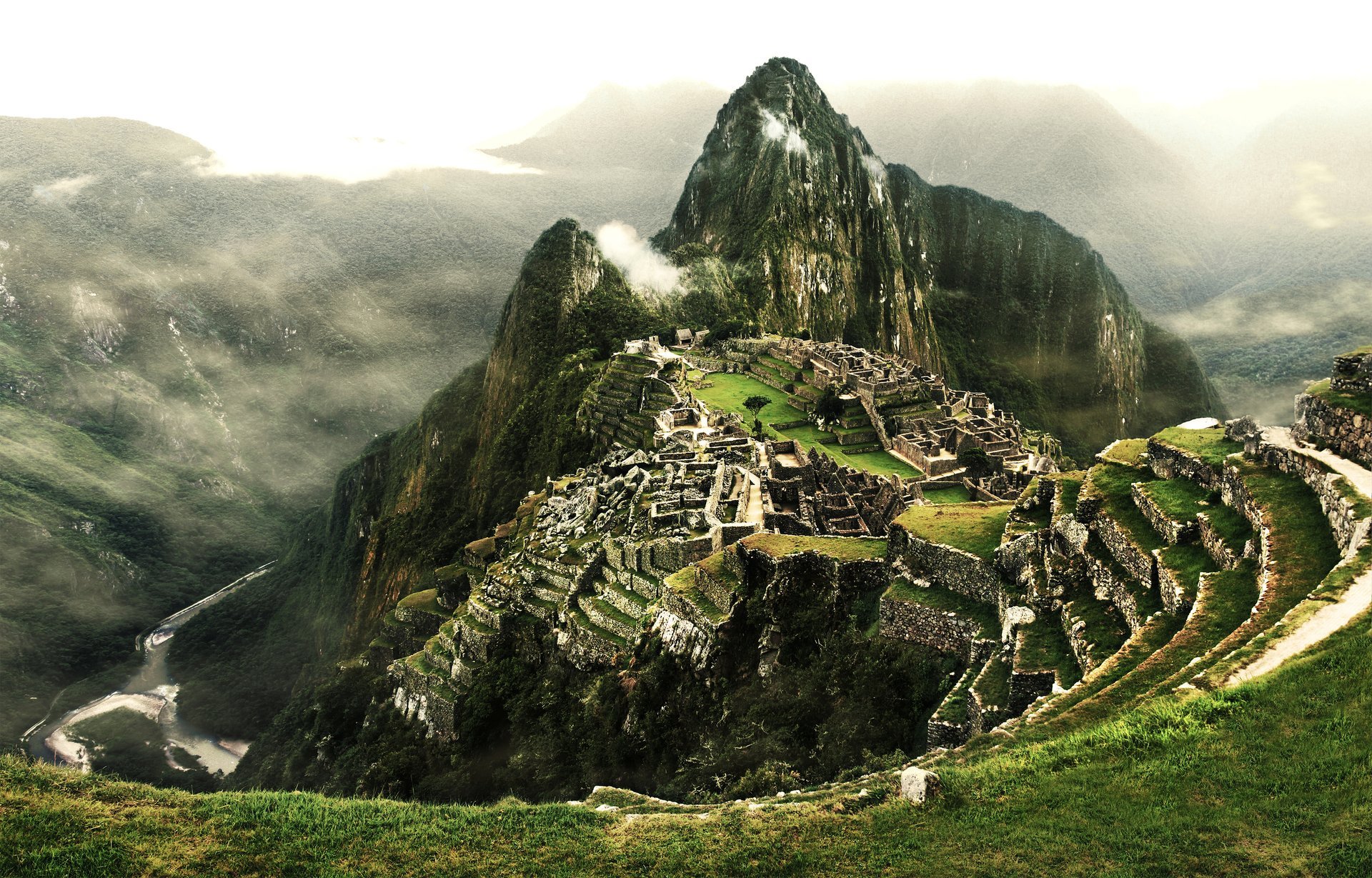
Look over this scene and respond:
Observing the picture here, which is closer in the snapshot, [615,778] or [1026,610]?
[1026,610]

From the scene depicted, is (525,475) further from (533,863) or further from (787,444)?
(533,863)

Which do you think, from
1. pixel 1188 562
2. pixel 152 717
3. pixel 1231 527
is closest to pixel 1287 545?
pixel 1188 562

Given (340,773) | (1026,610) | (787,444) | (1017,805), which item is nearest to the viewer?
(1017,805)

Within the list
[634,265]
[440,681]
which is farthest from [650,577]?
[634,265]

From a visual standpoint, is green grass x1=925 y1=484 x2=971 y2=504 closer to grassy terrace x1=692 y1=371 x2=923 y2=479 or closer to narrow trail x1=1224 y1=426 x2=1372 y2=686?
grassy terrace x1=692 y1=371 x2=923 y2=479

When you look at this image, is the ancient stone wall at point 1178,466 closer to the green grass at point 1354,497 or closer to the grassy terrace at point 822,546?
the green grass at point 1354,497

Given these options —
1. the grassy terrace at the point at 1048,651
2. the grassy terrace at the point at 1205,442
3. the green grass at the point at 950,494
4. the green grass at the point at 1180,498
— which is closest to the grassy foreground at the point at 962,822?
the grassy terrace at the point at 1048,651

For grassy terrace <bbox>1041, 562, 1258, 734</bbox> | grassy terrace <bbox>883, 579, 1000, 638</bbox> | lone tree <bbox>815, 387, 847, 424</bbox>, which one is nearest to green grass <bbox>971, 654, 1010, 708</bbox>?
grassy terrace <bbox>883, 579, 1000, 638</bbox>
